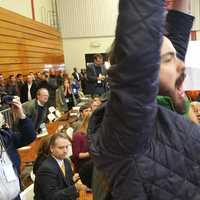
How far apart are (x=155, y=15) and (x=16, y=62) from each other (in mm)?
11377

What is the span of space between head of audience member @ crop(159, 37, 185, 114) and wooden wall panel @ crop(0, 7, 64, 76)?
10050mm

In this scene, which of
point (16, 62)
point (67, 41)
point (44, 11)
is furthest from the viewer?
point (67, 41)

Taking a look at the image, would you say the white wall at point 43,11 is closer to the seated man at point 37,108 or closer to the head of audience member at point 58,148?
the seated man at point 37,108

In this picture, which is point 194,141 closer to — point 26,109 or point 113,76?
point 113,76

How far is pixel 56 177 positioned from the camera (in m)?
3.21

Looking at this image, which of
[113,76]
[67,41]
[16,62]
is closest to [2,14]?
[16,62]

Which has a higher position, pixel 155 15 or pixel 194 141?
pixel 155 15

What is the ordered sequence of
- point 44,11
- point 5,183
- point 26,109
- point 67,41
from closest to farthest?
point 5,183, point 26,109, point 44,11, point 67,41

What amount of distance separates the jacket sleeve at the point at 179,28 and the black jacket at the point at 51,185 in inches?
91.2

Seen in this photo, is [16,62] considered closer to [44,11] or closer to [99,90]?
[99,90]

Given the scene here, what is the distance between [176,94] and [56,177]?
254 centimetres

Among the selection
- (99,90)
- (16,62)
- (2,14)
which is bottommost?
(99,90)

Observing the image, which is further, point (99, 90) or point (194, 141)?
point (99, 90)

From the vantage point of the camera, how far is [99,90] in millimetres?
11320
